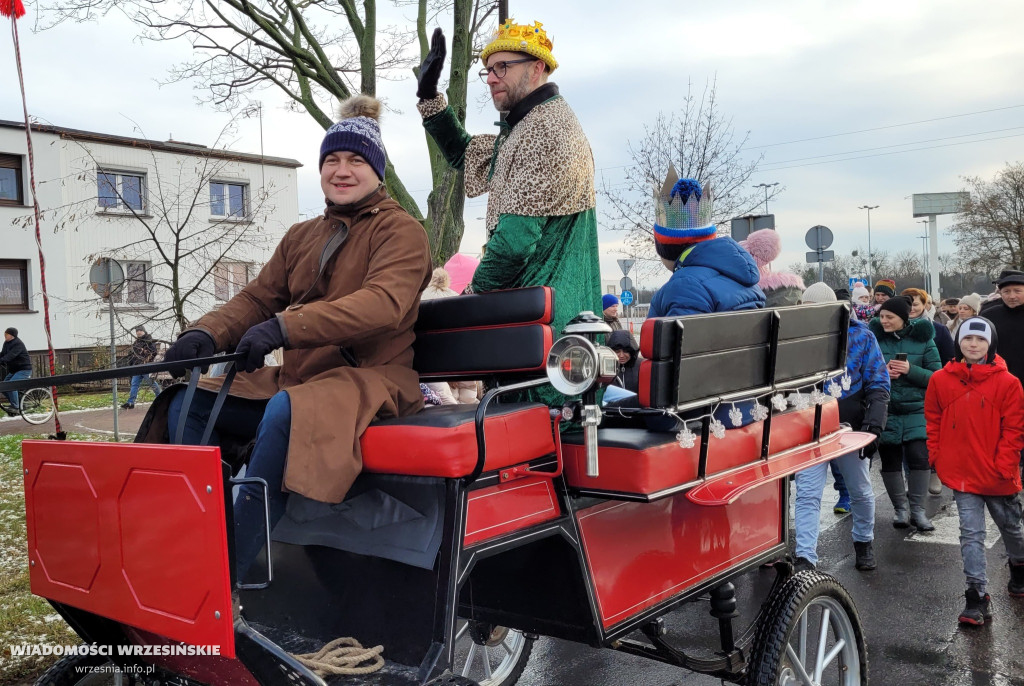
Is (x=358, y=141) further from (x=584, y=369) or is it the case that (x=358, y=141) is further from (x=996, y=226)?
(x=996, y=226)

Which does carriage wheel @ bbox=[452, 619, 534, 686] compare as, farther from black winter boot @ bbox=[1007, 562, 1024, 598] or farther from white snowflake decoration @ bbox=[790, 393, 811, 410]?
black winter boot @ bbox=[1007, 562, 1024, 598]

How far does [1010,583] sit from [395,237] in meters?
4.53

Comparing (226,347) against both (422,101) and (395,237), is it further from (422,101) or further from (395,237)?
(422,101)

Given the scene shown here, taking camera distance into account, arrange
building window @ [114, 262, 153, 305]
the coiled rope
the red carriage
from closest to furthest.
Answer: the red carriage, the coiled rope, building window @ [114, 262, 153, 305]

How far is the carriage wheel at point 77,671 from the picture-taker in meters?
2.24

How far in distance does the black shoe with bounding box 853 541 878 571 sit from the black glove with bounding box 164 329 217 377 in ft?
15.4

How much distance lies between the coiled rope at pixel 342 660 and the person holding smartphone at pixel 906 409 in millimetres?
5688

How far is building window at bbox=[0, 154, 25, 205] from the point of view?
23.7m

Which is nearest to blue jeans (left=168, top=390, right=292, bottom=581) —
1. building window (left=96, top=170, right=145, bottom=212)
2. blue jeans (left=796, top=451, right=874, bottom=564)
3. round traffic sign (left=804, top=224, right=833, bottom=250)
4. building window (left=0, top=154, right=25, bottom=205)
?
blue jeans (left=796, top=451, right=874, bottom=564)

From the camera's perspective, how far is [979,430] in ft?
16.0

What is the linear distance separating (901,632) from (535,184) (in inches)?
130

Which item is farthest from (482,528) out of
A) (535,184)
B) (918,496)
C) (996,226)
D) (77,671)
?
(996,226)

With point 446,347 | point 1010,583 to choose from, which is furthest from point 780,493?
point 1010,583

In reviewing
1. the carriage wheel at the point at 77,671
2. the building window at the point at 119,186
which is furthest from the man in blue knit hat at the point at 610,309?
the carriage wheel at the point at 77,671
